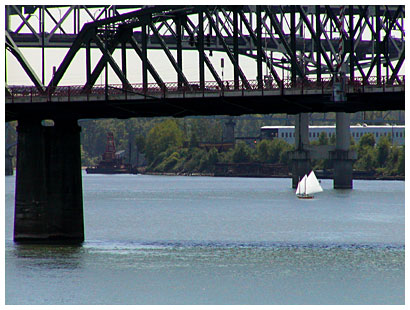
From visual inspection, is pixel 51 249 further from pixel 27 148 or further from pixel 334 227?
pixel 334 227

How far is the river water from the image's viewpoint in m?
65.6

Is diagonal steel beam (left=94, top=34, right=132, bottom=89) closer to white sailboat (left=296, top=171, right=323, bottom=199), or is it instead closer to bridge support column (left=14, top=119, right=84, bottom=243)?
bridge support column (left=14, top=119, right=84, bottom=243)

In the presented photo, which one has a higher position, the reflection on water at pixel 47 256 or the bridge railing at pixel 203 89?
the bridge railing at pixel 203 89

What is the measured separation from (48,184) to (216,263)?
690 inches

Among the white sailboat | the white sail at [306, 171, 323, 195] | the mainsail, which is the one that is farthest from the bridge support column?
the white sail at [306, 171, 323, 195]

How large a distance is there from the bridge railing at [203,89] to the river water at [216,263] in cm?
1207

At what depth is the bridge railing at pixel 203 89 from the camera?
84062mm

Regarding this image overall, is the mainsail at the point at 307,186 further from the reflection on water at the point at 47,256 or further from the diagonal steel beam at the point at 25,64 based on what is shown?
the reflection on water at the point at 47,256

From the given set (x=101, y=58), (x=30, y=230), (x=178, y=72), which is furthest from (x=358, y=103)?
(x=30, y=230)

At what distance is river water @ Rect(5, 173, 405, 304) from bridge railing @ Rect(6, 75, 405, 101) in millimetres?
12071

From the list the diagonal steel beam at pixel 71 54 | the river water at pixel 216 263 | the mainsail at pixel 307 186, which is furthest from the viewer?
the mainsail at pixel 307 186

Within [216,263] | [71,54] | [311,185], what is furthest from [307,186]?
[216,263]

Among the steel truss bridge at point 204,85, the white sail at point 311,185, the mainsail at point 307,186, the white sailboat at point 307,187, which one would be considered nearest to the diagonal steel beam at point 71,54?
the steel truss bridge at point 204,85
